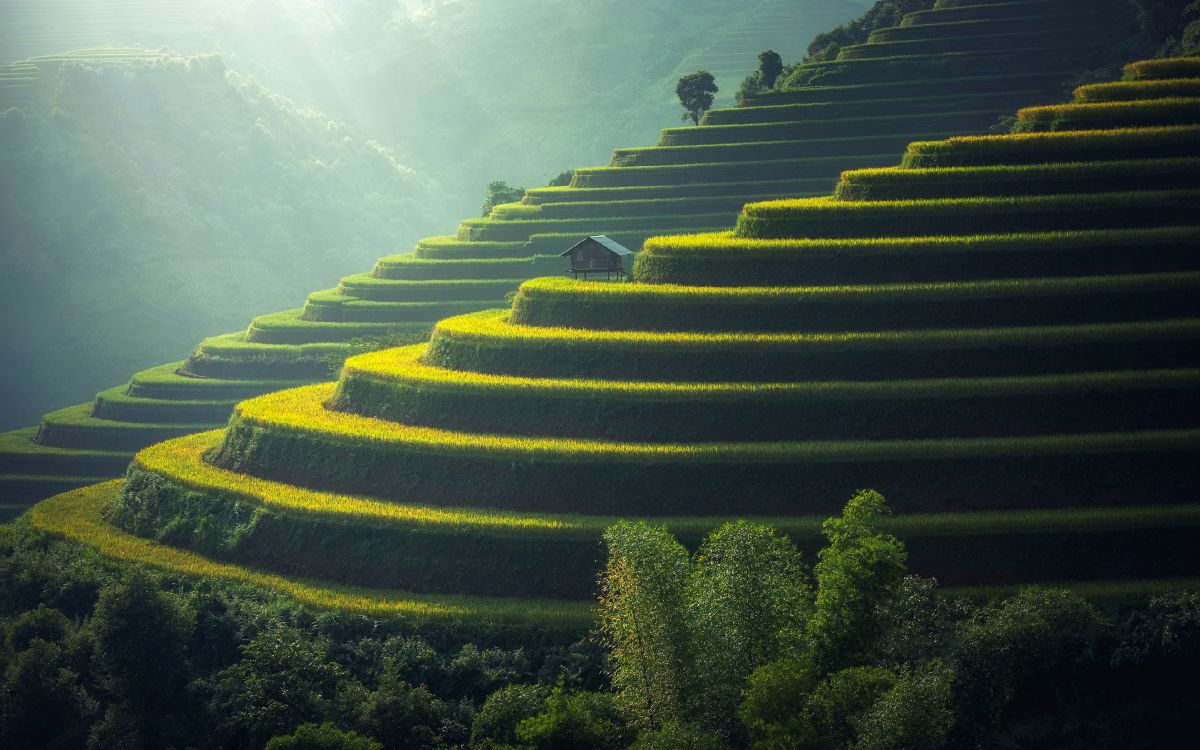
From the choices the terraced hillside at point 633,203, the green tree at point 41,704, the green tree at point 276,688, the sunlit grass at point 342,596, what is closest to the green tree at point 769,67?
the terraced hillside at point 633,203

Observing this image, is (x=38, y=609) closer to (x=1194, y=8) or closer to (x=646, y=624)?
(x=646, y=624)

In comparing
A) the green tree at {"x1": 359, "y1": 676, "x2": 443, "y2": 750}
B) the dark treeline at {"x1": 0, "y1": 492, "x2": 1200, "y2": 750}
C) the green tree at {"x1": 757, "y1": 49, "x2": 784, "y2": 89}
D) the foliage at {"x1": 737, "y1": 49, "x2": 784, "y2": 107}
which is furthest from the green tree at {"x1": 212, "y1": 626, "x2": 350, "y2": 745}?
the green tree at {"x1": 757, "y1": 49, "x2": 784, "y2": 89}

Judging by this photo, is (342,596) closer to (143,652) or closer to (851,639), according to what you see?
(143,652)

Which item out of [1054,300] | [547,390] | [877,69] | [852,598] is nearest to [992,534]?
[852,598]

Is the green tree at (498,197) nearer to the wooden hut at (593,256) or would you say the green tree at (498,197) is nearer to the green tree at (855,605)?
the wooden hut at (593,256)

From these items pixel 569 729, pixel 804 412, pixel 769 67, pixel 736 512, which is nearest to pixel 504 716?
pixel 569 729
